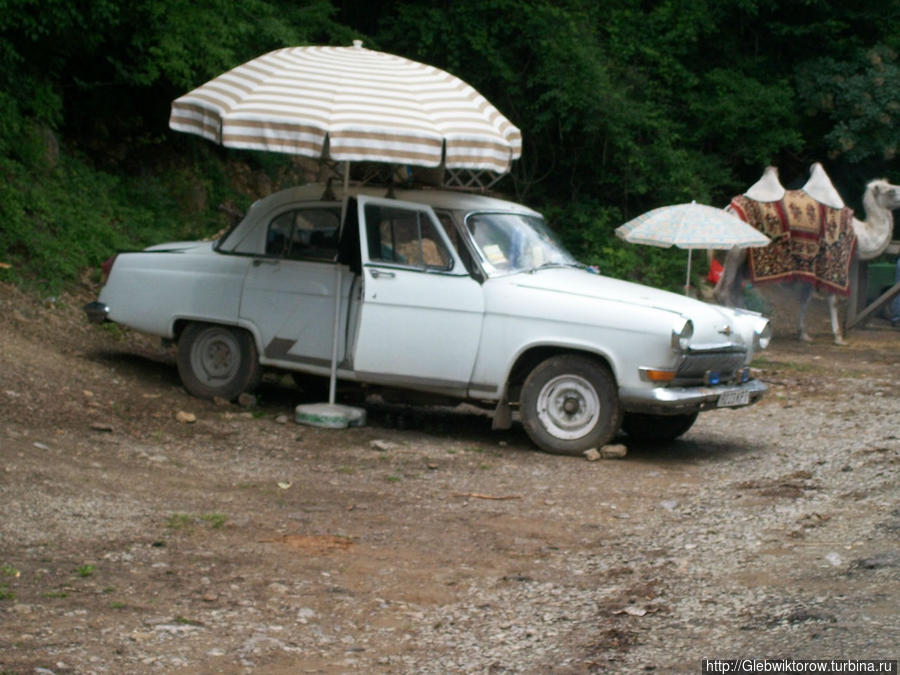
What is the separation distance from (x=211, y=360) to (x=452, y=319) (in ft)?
7.60

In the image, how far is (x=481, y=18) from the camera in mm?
19188

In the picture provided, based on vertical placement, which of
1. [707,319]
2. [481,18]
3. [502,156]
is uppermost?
[481,18]

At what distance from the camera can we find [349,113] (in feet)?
27.1

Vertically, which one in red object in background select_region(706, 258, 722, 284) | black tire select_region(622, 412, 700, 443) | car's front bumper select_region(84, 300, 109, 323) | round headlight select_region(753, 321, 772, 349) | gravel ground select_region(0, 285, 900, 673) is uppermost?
red object in background select_region(706, 258, 722, 284)

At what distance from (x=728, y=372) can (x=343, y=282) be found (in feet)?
9.71

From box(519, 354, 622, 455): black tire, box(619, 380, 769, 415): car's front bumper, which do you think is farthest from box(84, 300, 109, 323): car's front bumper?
box(619, 380, 769, 415): car's front bumper

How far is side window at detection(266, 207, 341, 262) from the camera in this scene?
9195 millimetres

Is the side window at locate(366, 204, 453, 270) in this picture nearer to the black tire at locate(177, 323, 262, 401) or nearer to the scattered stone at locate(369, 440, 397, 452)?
the scattered stone at locate(369, 440, 397, 452)

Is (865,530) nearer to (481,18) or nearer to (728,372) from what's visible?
(728,372)

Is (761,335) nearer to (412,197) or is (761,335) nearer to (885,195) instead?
(412,197)

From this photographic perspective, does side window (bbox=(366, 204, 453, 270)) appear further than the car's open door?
Yes

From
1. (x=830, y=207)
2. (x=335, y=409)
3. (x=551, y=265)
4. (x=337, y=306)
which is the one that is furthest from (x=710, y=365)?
(x=830, y=207)

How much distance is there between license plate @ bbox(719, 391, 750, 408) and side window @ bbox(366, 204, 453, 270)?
2.22 m

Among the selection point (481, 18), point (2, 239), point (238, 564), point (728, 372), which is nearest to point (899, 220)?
point (481, 18)
